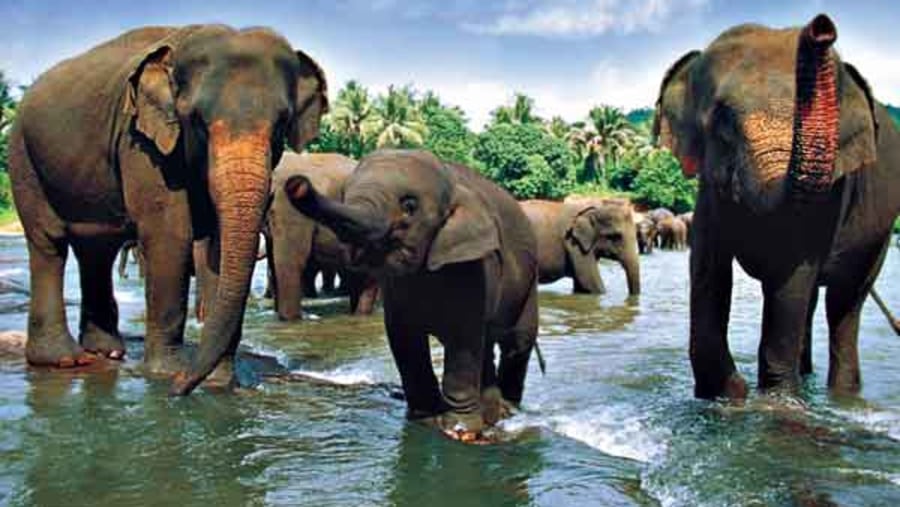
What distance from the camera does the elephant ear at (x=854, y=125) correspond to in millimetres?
5844

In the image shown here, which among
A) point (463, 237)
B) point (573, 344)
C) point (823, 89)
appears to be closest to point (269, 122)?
point (463, 237)

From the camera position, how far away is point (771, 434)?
590 centimetres

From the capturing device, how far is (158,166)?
721 cm

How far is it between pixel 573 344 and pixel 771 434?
470 cm

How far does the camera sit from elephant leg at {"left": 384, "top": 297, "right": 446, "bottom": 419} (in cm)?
579

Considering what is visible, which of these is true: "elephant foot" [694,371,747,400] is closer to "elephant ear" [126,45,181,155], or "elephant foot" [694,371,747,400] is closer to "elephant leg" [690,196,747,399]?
"elephant leg" [690,196,747,399]

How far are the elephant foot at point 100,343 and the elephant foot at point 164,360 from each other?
1221 millimetres

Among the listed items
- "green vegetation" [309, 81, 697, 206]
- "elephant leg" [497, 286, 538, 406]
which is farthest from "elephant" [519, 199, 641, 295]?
"green vegetation" [309, 81, 697, 206]

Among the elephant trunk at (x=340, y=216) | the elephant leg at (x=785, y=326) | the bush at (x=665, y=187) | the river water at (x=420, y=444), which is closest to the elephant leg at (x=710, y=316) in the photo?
the river water at (x=420, y=444)

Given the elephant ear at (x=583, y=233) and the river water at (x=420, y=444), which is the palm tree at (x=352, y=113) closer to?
the elephant ear at (x=583, y=233)

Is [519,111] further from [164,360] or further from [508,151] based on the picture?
[164,360]

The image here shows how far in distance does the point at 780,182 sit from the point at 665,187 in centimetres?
5813

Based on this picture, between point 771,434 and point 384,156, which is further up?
point 384,156

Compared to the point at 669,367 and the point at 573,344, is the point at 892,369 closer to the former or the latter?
the point at 669,367
